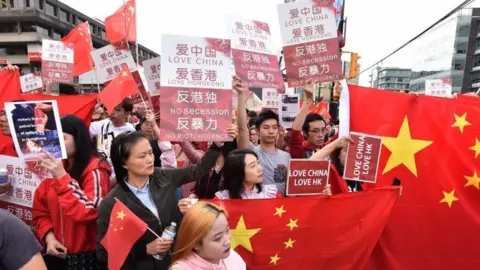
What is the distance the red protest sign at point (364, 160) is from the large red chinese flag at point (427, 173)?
10.4 inches

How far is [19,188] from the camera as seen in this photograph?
9.16 feet

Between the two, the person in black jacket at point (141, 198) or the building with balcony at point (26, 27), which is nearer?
the person in black jacket at point (141, 198)

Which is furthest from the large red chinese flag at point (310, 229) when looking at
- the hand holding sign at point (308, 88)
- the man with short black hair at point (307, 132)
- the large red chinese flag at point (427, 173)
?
the hand holding sign at point (308, 88)

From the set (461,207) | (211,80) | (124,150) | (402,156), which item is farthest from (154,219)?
(461,207)

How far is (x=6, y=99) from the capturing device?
3.70m

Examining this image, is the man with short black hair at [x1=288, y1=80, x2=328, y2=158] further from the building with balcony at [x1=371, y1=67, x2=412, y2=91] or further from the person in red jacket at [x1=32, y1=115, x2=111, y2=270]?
the building with balcony at [x1=371, y1=67, x2=412, y2=91]

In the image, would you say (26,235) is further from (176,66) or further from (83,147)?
(176,66)

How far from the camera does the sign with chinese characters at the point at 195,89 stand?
259 cm

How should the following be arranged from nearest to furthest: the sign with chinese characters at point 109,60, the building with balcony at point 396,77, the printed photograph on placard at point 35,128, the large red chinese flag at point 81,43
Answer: the printed photograph on placard at point 35,128
the sign with chinese characters at point 109,60
the large red chinese flag at point 81,43
the building with balcony at point 396,77

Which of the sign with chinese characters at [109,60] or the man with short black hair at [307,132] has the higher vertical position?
the sign with chinese characters at [109,60]

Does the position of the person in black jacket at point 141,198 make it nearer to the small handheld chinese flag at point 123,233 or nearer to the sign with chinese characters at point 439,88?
the small handheld chinese flag at point 123,233

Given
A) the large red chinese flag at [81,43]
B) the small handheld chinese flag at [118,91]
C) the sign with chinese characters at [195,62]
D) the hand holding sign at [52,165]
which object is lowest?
the hand holding sign at [52,165]

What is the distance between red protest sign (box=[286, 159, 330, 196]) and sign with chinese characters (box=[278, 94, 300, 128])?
2082 mm

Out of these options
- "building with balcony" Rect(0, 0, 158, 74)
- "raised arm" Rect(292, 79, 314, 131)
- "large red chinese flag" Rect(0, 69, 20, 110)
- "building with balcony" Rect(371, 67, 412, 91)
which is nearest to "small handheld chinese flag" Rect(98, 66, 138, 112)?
"large red chinese flag" Rect(0, 69, 20, 110)
